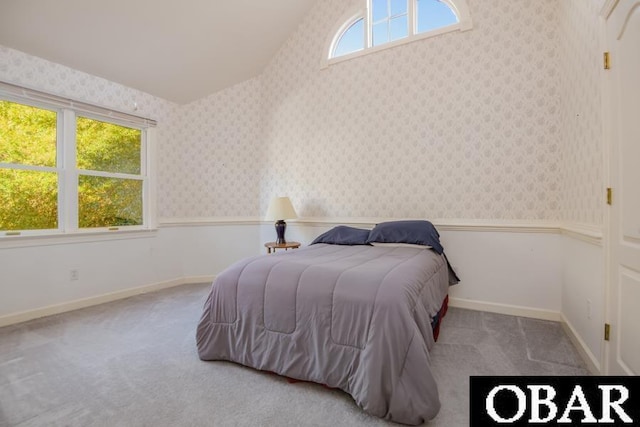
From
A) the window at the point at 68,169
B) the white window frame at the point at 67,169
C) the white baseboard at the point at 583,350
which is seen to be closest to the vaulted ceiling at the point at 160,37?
the white window frame at the point at 67,169

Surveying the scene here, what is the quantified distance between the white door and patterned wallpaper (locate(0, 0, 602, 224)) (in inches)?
11.0

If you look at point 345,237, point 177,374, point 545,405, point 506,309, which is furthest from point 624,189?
point 177,374

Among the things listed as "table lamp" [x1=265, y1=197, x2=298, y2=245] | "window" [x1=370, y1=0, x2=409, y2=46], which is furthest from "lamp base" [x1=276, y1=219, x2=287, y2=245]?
"window" [x1=370, y1=0, x2=409, y2=46]

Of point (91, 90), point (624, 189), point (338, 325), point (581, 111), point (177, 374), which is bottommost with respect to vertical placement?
point (177, 374)

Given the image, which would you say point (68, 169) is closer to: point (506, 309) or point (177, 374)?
point (177, 374)

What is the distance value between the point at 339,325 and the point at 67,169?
3225 millimetres

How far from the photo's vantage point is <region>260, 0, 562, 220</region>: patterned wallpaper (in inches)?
112

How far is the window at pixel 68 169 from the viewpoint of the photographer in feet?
9.21

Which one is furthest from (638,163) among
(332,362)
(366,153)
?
(366,153)

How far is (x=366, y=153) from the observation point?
3711mm

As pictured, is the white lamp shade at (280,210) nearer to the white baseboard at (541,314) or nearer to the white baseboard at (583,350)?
the white baseboard at (541,314)

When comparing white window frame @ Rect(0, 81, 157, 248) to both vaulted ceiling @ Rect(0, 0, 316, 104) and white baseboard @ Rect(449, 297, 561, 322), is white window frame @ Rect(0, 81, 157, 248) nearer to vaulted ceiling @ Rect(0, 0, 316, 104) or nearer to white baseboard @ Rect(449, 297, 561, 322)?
vaulted ceiling @ Rect(0, 0, 316, 104)

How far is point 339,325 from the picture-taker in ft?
5.28

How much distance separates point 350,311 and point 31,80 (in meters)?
3.47
